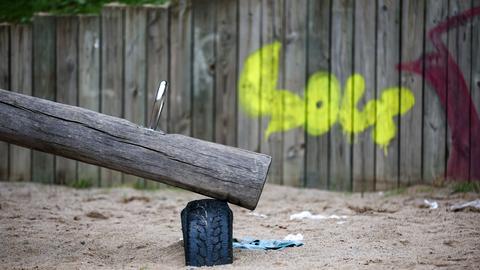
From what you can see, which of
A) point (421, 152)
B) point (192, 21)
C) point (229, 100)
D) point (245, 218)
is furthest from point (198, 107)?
point (421, 152)

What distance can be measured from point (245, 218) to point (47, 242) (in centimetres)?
167

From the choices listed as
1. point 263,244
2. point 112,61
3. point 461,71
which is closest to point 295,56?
point 461,71

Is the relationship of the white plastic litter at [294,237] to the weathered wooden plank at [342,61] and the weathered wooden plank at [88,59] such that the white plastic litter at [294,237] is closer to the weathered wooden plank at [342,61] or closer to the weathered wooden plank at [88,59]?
the weathered wooden plank at [342,61]

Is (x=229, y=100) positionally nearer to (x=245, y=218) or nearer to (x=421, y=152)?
(x=245, y=218)

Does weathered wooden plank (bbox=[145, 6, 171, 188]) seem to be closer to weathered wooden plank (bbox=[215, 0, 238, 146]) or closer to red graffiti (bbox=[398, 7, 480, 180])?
weathered wooden plank (bbox=[215, 0, 238, 146])

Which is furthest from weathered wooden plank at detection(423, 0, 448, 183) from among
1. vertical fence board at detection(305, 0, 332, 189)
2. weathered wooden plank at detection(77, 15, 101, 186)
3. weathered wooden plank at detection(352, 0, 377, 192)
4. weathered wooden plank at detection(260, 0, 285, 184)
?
weathered wooden plank at detection(77, 15, 101, 186)

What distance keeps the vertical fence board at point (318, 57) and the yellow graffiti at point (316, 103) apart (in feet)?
0.19

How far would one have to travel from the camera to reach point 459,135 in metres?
6.60

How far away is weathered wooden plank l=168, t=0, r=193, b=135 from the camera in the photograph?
6891 mm

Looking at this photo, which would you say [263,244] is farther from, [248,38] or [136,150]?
[248,38]

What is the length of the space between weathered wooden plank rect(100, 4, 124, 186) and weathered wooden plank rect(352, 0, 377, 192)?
2212 millimetres

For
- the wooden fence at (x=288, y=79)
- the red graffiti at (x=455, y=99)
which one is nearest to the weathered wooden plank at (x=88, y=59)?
the wooden fence at (x=288, y=79)

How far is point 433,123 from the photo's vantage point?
6.66 m

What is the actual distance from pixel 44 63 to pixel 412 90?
3483 millimetres
